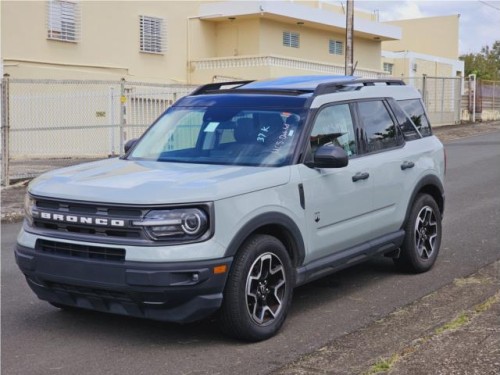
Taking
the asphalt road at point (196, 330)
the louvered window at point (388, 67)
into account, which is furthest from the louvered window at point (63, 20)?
the louvered window at point (388, 67)

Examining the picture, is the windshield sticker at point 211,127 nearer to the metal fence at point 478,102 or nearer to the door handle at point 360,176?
the door handle at point 360,176

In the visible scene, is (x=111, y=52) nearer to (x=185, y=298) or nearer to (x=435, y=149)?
(x=435, y=149)

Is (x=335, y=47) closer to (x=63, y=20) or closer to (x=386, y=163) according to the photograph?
(x=63, y=20)

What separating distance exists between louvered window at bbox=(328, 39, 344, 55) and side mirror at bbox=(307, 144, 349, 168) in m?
28.6

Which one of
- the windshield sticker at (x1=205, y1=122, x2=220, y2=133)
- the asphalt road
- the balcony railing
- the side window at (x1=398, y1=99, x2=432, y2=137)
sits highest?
the balcony railing

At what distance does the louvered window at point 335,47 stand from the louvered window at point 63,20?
13688mm

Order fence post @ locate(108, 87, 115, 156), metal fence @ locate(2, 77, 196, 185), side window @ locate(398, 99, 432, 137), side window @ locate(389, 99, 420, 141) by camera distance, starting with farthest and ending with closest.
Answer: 1. metal fence @ locate(2, 77, 196, 185)
2. fence post @ locate(108, 87, 115, 156)
3. side window @ locate(398, 99, 432, 137)
4. side window @ locate(389, 99, 420, 141)

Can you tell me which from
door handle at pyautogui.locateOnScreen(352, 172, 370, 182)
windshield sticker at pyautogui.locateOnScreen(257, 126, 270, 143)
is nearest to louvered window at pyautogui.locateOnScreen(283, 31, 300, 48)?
door handle at pyautogui.locateOnScreen(352, 172, 370, 182)

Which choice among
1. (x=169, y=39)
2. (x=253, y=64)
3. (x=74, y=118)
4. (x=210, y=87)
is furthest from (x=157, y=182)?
(x=169, y=39)

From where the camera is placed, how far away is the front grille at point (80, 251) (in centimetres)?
476

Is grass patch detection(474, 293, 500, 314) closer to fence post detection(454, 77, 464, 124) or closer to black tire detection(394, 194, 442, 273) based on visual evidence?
black tire detection(394, 194, 442, 273)

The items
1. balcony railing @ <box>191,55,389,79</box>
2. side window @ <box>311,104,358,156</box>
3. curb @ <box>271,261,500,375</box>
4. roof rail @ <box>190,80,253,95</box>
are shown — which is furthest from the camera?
balcony railing @ <box>191,55,389,79</box>

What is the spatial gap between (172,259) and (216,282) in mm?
340

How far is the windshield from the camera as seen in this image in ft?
18.7
